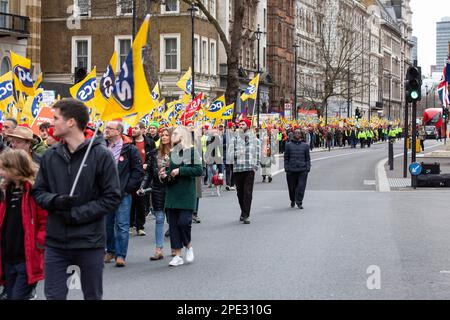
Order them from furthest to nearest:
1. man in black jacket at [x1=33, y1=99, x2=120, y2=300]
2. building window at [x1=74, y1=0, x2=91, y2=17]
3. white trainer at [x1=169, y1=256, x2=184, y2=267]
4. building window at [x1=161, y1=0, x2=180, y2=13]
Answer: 1. building window at [x1=74, y1=0, x2=91, y2=17]
2. building window at [x1=161, y1=0, x2=180, y2=13]
3. white trainer at [x1=169, y1=256, x2=184, y2=267]
4. man in black jacket at [x1=33, y1=99, x2=120, y2=300]

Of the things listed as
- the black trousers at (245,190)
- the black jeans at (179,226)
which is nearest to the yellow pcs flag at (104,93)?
the black jeans at (179,226)

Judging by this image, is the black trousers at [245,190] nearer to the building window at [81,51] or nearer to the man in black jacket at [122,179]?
the man in black jacket at [122,179]

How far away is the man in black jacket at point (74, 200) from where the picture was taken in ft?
20.9

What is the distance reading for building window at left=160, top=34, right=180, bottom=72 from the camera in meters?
58.2

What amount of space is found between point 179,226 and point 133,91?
3.17 metres

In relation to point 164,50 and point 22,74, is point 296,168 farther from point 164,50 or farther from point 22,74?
point 164,50

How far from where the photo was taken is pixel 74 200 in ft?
20.8

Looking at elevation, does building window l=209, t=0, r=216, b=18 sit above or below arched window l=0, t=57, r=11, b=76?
above

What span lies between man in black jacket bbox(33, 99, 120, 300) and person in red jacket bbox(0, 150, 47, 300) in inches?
20.1

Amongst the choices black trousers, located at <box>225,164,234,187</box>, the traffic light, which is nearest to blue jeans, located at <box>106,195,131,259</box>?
black trousers, located at <box>225,164,234,187</box>

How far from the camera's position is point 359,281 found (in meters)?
9.82

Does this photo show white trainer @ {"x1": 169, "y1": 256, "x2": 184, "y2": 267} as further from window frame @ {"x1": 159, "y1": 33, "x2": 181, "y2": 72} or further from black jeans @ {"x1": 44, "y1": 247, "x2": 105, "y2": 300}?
window frame @ {"x1": 159, "y1": 33, "x2": 181, "y2": 72}

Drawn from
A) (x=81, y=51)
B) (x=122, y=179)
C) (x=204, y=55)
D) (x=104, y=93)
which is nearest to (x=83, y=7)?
(x=81, y=51)

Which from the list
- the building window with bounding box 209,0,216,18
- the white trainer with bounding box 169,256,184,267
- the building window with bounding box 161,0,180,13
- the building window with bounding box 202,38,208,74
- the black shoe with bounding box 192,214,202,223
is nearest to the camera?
the white trainer with bounding box 169,256,184,267
